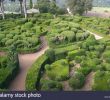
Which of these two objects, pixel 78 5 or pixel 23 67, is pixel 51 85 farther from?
pixel 78 5

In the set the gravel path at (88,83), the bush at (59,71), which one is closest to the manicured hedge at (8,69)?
the bush at (59,71)

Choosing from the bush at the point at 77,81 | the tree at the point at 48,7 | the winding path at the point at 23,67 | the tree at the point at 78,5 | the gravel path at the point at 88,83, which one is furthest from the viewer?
the tree at the point at 48,7

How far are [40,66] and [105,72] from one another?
466cm

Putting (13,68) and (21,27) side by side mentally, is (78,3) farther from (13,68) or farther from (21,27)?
(13,68)

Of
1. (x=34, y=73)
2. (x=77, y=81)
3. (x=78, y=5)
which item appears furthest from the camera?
(x=78, y=5)

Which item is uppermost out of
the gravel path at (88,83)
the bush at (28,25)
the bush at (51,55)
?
the bush at (28,25)

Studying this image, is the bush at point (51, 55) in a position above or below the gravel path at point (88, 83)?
above

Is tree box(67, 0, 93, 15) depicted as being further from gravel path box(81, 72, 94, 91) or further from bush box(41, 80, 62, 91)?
bush box(41, 80, 62, 91)

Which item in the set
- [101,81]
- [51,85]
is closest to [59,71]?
[51,85]

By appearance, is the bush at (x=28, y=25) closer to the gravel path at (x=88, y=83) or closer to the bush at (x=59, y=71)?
the bush at (x=59, y=71)

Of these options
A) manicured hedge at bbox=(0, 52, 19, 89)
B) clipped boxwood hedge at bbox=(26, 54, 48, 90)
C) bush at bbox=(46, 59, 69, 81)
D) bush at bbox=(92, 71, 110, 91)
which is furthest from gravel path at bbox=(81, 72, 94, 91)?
manicured hedge at bbox=(0, 52, 19, 89)

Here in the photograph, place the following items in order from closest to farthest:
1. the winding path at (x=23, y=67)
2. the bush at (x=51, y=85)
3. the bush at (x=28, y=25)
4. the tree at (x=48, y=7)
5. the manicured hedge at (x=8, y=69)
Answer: the bush at (x=51, y=85)
the manicured hedge at (x=8, y=69)
the winding path at (x=23, y=67)
the bush at (x=28, y=25)
the tree at (x=48, y=7)

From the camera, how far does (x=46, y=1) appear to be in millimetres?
53750

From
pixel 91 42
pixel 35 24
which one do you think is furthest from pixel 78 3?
pixel 91 42
